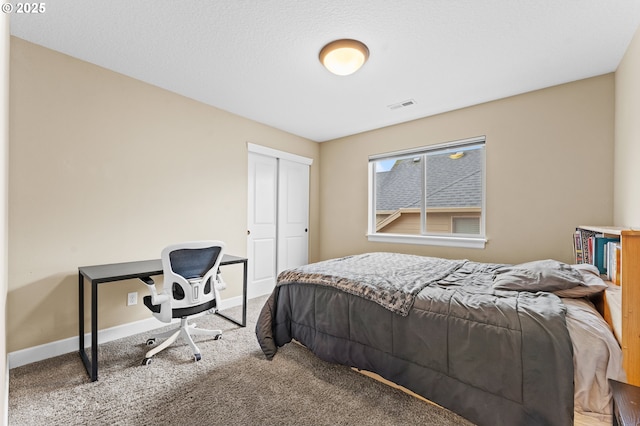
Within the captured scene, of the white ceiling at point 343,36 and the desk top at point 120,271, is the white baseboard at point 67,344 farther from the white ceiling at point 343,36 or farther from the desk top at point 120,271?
the white ceiling at point 343,36

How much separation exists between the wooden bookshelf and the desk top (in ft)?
9.11

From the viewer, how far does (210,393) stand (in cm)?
180

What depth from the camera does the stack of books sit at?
169 cm

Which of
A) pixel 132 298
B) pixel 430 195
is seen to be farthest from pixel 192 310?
pixel 430 195

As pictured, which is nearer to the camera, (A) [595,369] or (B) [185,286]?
(A) [595,369]

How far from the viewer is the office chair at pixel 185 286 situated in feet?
7.16

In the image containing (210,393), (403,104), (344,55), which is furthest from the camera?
(403,104)

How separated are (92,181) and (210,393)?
2053mm

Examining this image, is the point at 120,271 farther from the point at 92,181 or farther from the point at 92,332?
the point at 92,181

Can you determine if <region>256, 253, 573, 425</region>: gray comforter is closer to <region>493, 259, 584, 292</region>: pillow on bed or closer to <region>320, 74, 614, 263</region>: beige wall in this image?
<region>493, 259, 584, 292</region>: pillow on bed

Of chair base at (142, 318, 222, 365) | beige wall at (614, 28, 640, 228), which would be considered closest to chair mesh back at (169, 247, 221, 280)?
chair base at (142, 318, 222, 365)

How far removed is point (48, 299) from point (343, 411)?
2421mm

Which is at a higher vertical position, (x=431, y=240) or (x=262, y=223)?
(x=262, y=223)

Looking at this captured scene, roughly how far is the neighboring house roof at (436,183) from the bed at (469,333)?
1533mm
